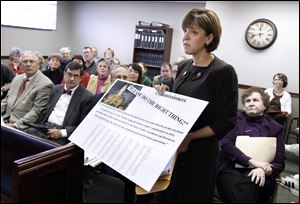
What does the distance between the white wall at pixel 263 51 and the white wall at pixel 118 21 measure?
0.80 m

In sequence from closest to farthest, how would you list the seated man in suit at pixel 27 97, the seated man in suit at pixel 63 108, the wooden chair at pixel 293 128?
the seated man in suit at pixel 63 108
the seated man in suit at pixel 27 97
the wooden chair at pixel 293 128

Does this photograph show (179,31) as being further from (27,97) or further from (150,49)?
Result: (27,97)

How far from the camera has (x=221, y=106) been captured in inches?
35.7

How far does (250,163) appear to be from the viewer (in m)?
1.78

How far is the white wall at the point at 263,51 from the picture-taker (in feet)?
16.5

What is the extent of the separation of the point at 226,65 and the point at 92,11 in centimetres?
453

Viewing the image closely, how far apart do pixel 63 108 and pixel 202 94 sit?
1.29 meters

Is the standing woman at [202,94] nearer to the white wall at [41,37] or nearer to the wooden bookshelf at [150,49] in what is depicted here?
the wooden bookshelf at [150,49]

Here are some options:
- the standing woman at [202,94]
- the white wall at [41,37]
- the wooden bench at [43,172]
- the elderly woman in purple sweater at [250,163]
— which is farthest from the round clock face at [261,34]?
the standing woman at [202,94]

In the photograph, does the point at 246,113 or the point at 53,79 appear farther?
the point at 53,79

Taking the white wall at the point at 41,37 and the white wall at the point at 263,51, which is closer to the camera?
the white wall at the point at 263,51

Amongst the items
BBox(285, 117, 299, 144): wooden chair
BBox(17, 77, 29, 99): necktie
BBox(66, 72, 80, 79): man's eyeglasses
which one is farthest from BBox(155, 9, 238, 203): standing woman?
BBox(285, 117, 299, 144): wooden chair

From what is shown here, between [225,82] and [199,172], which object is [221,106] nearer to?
[225,82]

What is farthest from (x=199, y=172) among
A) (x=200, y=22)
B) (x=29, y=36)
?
(x=29, y=36)
